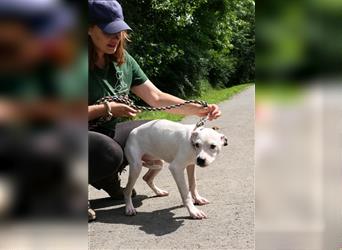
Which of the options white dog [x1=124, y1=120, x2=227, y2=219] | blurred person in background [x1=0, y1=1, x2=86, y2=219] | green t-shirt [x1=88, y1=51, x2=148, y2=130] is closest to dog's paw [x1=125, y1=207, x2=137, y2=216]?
white dog [x1=124, y1=120, x2=227, y2=219]

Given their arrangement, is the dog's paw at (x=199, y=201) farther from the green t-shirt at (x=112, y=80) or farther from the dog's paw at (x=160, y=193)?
the green t-shirt at (x=112, y=80)

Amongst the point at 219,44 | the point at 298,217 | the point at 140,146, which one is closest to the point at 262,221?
the point at 298,217

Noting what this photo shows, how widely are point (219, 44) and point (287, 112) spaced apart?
1754cm

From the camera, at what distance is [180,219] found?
10.6ft

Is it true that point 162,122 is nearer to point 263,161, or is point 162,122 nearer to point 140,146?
point 140,146

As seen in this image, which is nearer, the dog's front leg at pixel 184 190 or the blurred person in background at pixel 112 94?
the blurred person in background at pixel 112 94

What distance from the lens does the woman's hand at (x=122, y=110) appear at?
108 inches

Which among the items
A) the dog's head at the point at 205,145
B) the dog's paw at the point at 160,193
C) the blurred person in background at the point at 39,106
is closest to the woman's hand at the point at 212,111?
the dog's head at the point at 205,145

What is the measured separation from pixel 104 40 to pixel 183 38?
1253cm

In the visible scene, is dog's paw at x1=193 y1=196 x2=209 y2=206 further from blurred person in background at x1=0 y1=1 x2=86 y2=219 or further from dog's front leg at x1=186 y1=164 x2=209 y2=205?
blurred person in background at x1=0 y1=1 x2=86 y2=219

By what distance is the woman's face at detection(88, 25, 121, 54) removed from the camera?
9.10 feet

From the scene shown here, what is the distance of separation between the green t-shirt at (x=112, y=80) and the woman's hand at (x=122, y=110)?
19 centimetres

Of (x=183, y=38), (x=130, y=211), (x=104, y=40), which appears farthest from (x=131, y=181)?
(x=183, y=38)

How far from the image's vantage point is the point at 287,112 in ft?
2.35
